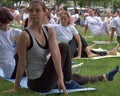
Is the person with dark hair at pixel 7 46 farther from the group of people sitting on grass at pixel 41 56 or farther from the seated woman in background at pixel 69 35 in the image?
the seated woman in background at pixel 69 35

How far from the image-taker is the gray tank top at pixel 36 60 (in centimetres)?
456

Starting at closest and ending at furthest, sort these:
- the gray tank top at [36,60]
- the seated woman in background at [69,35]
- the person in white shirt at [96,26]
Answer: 1. the gray tank top at [36,60]
2. the seated woman in background at [69,35]
3. the person in white shirt at [96,26]

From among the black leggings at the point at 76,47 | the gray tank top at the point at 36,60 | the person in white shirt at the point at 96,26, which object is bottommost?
the person in white shirt at the point at 96,26

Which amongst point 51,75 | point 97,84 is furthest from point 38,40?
point 97,84

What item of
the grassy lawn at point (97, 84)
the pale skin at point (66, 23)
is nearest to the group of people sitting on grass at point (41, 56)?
the grassy lawn at point (97, 84)

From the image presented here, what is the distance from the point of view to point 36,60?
464cm

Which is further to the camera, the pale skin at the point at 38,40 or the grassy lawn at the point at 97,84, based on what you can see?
the grassy lawn at the point at 97,84

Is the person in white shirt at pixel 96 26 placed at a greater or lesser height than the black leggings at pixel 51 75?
lesser

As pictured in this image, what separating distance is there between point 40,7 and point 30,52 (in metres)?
0.54

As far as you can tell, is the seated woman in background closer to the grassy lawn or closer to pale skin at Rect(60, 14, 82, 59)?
pale skin at Rect(60, 14, 82, 59)

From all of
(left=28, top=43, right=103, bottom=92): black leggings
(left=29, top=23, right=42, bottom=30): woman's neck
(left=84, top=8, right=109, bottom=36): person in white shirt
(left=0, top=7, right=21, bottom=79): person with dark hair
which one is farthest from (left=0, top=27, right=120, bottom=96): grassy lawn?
(left=84, top=8, right=109, bottom=36): person in white shirt

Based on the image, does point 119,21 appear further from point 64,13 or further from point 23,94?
point 23,94

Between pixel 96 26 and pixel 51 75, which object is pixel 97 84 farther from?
pixel 96 26

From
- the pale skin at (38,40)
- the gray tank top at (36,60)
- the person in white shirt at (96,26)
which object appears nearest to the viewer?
the pale skin at (38,40)
